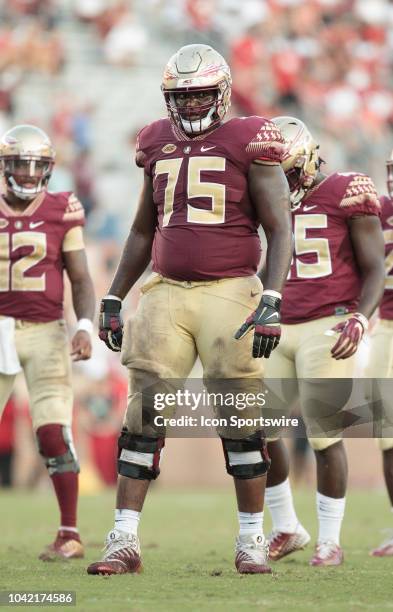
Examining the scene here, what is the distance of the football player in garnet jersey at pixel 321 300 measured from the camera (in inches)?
242

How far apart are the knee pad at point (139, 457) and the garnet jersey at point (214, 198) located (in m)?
0.70

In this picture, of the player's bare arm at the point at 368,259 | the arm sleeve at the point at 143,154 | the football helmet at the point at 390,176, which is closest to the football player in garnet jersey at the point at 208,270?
the arm sleeve at the point at 143,154

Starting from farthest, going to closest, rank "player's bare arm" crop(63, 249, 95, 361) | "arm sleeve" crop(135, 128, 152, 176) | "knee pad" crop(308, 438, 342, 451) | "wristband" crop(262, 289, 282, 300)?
1. "player's bare arm" crop(63, 249, 95, 361)
2. "knee pad" crop(308, 438, 342, 451)
3. "arm sleeve" crop(135, 128, 152, 176)
4. "wristband" crop(262, 289, 282, 300)

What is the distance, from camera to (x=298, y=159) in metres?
6.18

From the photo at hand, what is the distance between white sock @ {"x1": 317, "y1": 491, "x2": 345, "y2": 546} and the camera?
20.1 feet

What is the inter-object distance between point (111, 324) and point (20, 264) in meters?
1.15

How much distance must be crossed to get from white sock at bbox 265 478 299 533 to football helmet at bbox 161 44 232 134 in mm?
2047

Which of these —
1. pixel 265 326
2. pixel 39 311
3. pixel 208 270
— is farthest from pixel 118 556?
pixel 39 311

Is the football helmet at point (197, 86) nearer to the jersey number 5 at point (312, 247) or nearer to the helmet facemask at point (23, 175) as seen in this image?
the jersey number 5 at point (312, 247)

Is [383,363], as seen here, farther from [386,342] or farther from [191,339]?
[191,339]

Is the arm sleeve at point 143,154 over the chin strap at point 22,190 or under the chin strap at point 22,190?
over

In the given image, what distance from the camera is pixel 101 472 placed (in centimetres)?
1299

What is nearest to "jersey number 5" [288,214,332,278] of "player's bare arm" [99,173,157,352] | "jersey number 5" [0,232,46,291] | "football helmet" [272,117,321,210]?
"football helmet" [272,117,321,210]

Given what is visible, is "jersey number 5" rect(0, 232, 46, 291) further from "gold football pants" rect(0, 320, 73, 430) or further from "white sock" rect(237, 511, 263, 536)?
"white sock" rect(237, 511, 263, 536)
